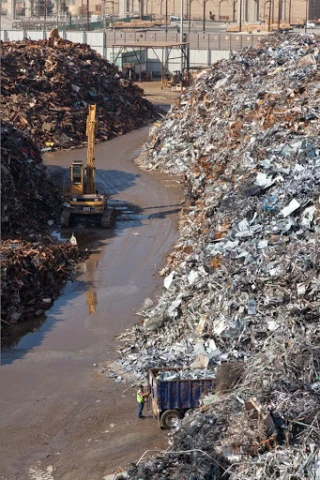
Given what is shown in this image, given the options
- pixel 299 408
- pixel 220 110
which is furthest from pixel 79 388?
pixel 220 110

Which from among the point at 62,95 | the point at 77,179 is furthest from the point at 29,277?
the point at 62,95

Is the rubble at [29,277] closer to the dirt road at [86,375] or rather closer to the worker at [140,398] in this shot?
the dirt road at [86,375]

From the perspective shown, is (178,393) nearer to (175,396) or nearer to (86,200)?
(175,396)

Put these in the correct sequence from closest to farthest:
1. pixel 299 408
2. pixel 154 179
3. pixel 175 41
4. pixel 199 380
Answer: pixel 299 408 < pixel 199 380 < pixel 154 179 < pixel 175 41

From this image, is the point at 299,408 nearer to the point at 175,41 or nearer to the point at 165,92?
the point at 165,92

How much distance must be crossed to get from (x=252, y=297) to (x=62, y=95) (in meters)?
26.2

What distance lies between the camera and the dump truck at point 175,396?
47.1 feet

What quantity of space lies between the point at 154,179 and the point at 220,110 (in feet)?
13.1

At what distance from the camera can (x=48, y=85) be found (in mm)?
41219

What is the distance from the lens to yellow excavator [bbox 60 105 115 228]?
86.6 feet

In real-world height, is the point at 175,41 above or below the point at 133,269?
above

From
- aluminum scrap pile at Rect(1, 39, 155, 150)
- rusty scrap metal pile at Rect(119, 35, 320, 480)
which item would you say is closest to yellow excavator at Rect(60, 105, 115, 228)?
rusty scrap metal pile at Rect(119, 35, 320, 480)

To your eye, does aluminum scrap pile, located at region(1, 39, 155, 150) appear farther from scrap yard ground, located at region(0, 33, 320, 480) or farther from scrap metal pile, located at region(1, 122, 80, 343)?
scrap metal pile, located at region(1, 122, 80, 343)

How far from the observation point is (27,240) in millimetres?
23406
